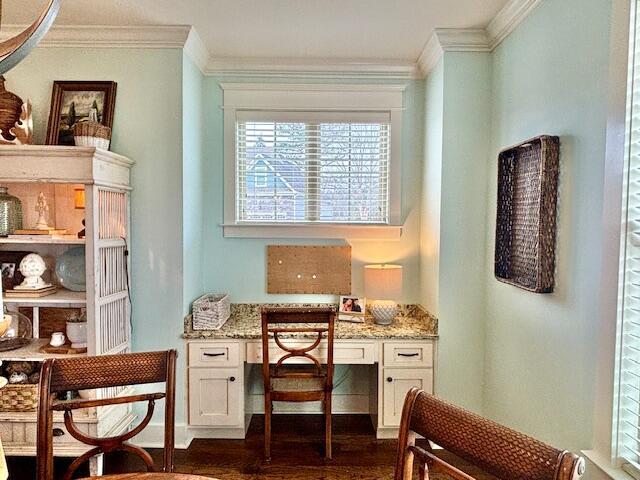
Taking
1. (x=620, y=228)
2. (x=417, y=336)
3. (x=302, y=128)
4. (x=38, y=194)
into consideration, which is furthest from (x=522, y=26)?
(x=38, y=194)

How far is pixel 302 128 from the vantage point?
→ 11.0ft

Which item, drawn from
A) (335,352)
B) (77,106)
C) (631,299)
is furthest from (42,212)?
(631,299)

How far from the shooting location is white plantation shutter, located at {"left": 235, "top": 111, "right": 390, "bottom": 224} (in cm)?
335

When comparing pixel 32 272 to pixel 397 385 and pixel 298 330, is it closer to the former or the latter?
pixel 298 330

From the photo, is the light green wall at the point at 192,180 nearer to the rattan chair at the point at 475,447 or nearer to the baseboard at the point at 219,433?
the baseboard at the point at 219,433

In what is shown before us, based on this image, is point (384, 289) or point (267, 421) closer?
point (267, 421)

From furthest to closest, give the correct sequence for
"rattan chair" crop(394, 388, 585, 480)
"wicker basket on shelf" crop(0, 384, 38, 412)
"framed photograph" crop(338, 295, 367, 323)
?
"framed photograph" crop(338, 295, 367, 323)
"wicker basket on shelf" crop(0, 384, 38, 412)
"rattan chair" crop(394, 388, 585, 480)

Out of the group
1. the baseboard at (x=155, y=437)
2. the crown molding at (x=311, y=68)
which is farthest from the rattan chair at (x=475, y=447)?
the crown molding at (x=311, y=68)

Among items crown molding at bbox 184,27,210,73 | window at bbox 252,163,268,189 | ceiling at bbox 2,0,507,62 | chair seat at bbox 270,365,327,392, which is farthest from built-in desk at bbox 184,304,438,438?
ceiling at bbox 2,0,507,62

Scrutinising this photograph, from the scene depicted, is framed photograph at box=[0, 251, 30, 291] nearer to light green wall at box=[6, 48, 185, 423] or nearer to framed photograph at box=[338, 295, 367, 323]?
light green wall at box=[6, 48, 185, 423]

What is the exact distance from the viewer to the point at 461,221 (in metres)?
2.85

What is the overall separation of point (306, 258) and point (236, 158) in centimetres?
91

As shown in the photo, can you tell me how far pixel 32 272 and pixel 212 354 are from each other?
3.71 ft

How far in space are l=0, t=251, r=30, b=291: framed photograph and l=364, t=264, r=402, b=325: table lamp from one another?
218cm
